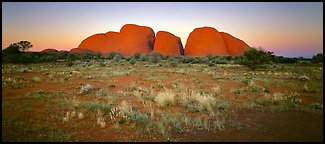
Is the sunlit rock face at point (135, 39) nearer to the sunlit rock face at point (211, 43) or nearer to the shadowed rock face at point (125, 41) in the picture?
the shadowed rock face at point (125, 41)

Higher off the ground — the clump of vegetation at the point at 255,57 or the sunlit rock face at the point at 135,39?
the sunlit rock face at the point at 135,39

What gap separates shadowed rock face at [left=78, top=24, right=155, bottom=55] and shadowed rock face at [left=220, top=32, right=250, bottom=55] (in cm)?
2198

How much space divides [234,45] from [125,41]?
31.9m

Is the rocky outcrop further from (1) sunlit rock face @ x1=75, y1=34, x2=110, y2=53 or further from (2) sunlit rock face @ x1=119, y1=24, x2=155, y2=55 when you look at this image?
(2) sunlit rock face @ x1=119, y1=24, x2=155, y2=55

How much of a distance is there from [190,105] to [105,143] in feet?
12.8

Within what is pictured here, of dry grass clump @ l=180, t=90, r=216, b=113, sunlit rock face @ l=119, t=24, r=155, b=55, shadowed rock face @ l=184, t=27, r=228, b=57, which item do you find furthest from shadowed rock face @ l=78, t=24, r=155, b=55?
dry grass clump @ l=180, t=90, r=216, b=113

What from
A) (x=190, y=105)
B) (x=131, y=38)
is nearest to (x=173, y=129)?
(x=190, y=105)

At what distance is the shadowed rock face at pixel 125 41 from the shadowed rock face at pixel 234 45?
21980 millimetres

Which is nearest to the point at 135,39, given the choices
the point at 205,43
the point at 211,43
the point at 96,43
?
the point at 96,43

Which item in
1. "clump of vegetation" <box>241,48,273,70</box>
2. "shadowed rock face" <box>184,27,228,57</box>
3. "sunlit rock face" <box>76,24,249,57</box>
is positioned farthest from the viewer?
"sunlit rock face" <box>76,24,249,57</box>

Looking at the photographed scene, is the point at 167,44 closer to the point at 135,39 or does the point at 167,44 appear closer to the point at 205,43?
the point at 135,39

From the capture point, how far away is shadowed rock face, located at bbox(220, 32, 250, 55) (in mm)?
63956

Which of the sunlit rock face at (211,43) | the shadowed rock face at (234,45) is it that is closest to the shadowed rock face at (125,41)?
the sunlit rock face at (211,43)

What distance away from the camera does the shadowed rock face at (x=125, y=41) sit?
67375 millimetres
